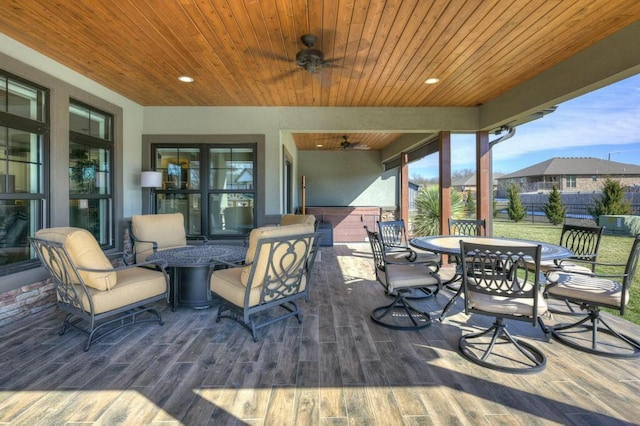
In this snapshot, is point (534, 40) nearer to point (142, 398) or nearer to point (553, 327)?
point (553, 327)

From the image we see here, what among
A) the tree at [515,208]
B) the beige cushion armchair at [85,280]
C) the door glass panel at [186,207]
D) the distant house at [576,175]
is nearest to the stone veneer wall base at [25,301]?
the beige cushion armchair at [85,280]

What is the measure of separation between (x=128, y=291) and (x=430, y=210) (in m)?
7.06

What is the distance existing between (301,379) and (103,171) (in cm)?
443

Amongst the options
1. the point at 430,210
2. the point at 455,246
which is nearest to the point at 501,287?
the point at 455,246

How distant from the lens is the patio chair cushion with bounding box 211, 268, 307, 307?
2759 millimetres

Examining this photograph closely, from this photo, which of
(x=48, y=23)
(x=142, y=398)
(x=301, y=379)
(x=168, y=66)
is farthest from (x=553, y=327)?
(x=48, y=23)

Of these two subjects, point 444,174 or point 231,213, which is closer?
point 231,213

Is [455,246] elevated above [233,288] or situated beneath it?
elevated above

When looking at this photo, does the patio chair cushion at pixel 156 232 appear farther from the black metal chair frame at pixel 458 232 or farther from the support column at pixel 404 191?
the support column at pixel 404 191

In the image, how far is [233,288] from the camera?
2.83 meters

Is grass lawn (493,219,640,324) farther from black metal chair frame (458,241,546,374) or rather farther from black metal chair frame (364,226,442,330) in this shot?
black metal chair frame (364,226,442,330)

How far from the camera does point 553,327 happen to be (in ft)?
9.78

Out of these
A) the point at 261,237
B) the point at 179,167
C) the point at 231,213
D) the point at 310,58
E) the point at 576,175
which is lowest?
the point at 261,237

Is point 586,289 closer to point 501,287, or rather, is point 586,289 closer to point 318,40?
point 501,287
